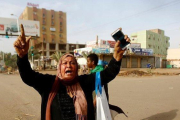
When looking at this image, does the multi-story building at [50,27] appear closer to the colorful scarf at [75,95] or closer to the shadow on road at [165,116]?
the shadow on road at [165,116]

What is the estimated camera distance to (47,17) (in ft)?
212

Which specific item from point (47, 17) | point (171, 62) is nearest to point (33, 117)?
point (171, 62)

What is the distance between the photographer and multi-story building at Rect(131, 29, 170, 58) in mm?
54675

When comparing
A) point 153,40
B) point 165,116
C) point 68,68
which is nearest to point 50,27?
point 153,40

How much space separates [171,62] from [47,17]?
4406cm

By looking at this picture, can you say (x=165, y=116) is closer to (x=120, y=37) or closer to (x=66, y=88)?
(x=120, y=37)

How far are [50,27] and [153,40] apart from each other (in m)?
36.6

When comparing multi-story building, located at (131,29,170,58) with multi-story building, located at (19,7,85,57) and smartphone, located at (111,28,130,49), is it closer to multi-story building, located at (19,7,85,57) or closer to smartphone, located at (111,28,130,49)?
multi-story building, located at (19,7,85,57)

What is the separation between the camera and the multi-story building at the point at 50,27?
188 ft

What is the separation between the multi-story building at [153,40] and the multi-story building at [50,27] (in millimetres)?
18431

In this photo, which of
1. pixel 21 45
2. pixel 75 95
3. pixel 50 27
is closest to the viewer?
pixel 21 45

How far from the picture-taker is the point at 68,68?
195cm

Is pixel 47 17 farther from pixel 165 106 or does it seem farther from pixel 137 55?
pixel 165 106

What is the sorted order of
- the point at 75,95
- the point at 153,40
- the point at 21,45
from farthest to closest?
the point at 153,40 → the point at 75,95 → the point at 21,45
